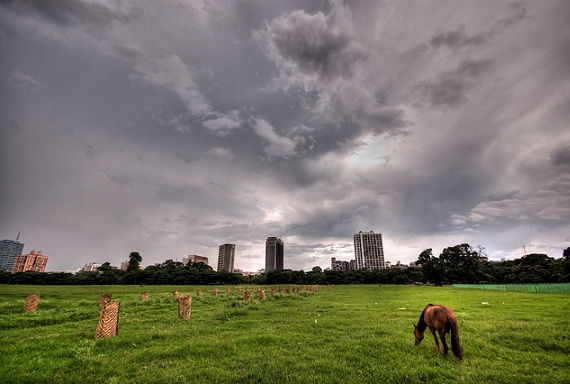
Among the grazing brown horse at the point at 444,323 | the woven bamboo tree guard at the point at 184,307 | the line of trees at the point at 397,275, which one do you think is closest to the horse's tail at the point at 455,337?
the grazing brown horse at the point at 444,323

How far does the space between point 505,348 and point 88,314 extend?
97.8 ft

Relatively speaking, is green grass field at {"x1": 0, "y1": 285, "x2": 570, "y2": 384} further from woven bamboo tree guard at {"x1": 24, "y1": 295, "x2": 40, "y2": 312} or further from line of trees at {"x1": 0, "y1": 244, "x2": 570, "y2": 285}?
line of trees at {"x1": 0, "y1": 244, "x2": 570, "y2": 285}

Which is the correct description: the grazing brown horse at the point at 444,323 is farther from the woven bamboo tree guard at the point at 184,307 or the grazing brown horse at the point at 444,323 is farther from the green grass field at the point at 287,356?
the woven bamboo tree guard at the point at 184,307

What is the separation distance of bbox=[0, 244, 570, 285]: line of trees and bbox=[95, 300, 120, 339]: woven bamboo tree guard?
120578 millimetres

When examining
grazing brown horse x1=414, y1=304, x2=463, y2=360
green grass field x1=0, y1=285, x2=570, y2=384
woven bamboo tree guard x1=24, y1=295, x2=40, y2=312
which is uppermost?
grazing brown horse x1=414, y1=304, x2=463, y2=360

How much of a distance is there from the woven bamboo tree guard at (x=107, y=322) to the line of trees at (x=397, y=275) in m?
121

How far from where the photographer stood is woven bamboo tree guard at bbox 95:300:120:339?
44.8 ft

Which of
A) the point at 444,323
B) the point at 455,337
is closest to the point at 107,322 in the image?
the point at 444,323

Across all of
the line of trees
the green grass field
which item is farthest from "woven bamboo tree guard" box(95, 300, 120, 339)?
the line of trees

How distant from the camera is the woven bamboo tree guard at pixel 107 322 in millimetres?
13648

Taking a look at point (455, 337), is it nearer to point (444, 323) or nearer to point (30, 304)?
point (444, 323)

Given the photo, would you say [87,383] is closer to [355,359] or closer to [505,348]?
[355,359]

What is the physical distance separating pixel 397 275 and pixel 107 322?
141 meters

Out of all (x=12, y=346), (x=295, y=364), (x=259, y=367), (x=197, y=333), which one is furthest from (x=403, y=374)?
(x=12, y=346)
